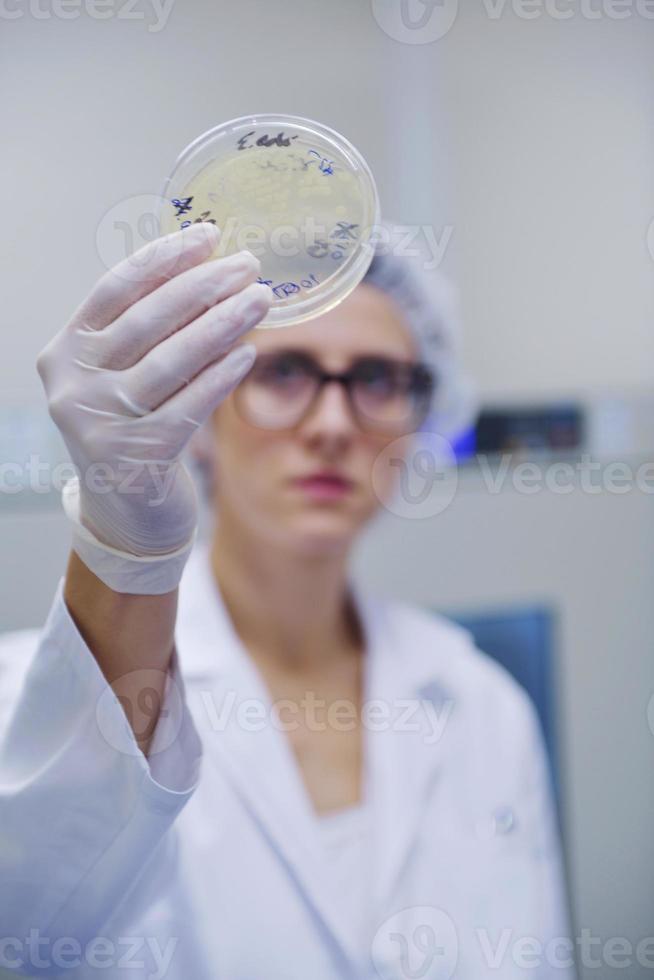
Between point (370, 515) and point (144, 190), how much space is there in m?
0.78

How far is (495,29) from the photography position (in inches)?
64.7

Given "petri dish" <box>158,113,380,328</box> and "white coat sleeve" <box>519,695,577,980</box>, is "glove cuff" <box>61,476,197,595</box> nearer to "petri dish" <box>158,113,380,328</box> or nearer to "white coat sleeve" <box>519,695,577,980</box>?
"petri dish" <box>158,113,380,328</box>

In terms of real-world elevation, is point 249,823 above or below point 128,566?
below

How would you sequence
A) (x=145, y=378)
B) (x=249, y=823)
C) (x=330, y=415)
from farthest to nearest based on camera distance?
1. (x=330, y=415)
2. (x=249, y=823)
3. (x=145, y=378)

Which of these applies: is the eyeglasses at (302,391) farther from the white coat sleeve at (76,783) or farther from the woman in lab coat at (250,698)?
the white coat sleeve at (76,783)

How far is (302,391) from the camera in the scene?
3.70 feet

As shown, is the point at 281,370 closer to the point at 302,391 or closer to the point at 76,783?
the point at 302,391

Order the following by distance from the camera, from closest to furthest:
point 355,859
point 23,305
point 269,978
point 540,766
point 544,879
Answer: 1. point 269,978
2. point 355,859
3. point 544,879
4. point 540,766
5. point 23,305

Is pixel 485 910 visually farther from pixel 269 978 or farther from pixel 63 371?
pixel 63 371

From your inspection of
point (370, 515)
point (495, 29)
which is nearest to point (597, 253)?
point (495, 29)

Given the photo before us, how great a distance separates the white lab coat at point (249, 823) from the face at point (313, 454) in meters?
0.18

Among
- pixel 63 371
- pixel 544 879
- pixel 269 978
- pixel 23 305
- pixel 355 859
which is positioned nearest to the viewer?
pixel 63 371

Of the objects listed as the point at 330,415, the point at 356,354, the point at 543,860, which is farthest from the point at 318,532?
the point at 543,860

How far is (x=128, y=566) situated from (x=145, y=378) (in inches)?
6.5
